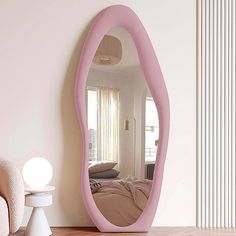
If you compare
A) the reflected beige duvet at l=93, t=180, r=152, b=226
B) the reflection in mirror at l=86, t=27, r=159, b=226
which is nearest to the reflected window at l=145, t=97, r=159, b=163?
the reflection in mirror at l=86, t=27, r=159, b=226

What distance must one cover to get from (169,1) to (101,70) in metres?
0.69

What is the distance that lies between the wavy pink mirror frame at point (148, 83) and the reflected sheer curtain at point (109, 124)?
0.12 m

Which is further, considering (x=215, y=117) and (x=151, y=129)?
(x=215, y=117)

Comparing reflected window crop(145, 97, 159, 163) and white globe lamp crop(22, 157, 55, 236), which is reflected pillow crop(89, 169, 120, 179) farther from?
white globe lamp crop(22, 157, 55, 236)

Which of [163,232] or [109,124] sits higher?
[109,124]

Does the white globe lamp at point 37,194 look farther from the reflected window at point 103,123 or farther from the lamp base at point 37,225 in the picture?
the reflected window at point 103,123

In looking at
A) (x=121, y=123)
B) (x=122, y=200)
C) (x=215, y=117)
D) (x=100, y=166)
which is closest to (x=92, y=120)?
(x=121, y=123)

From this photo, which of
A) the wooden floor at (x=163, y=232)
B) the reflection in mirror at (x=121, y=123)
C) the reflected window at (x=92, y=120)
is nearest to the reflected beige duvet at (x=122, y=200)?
the reflection in mirror at (x=121, y=123)

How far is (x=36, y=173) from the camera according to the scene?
6.44ft

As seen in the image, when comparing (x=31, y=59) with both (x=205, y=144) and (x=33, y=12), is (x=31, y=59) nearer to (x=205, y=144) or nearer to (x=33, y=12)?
(x=33, y=12)

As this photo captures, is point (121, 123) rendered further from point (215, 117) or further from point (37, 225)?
point (37, 225)

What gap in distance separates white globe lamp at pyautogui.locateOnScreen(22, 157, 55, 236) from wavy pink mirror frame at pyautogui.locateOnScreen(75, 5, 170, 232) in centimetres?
25

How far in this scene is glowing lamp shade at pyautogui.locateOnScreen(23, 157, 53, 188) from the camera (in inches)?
77.4

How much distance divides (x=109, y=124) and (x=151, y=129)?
277mm
